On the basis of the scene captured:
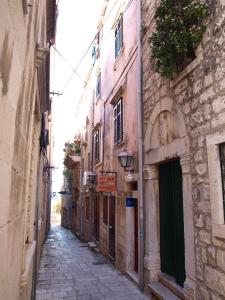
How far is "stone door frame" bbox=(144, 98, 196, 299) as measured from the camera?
4.86m

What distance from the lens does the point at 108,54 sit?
12.3 m

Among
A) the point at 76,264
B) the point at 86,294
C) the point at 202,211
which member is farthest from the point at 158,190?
the point at 76,264

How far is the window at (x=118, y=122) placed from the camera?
9.51 m

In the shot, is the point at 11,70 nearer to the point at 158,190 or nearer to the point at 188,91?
the point at 188,91

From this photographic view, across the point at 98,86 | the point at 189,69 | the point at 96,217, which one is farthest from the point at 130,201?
the point at 98,86

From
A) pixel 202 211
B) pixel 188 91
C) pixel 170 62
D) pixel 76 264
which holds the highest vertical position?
pixel 170 62

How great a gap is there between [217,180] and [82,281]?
5.13m

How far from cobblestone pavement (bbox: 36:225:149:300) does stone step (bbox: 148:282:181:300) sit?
431mm

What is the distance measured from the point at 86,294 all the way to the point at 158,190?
2.89 m

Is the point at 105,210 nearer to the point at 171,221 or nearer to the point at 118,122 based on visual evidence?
the point at 118,122

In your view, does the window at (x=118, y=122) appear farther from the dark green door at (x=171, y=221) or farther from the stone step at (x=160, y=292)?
the stone step at (x=160, y=292)

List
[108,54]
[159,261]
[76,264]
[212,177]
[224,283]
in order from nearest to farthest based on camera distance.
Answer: [224,283], [212,177], [159,261], [76,264], [108,54]

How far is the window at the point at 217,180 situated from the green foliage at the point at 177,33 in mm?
1684

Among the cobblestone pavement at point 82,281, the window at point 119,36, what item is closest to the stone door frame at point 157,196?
the cobblestone pavement at point 82,281
